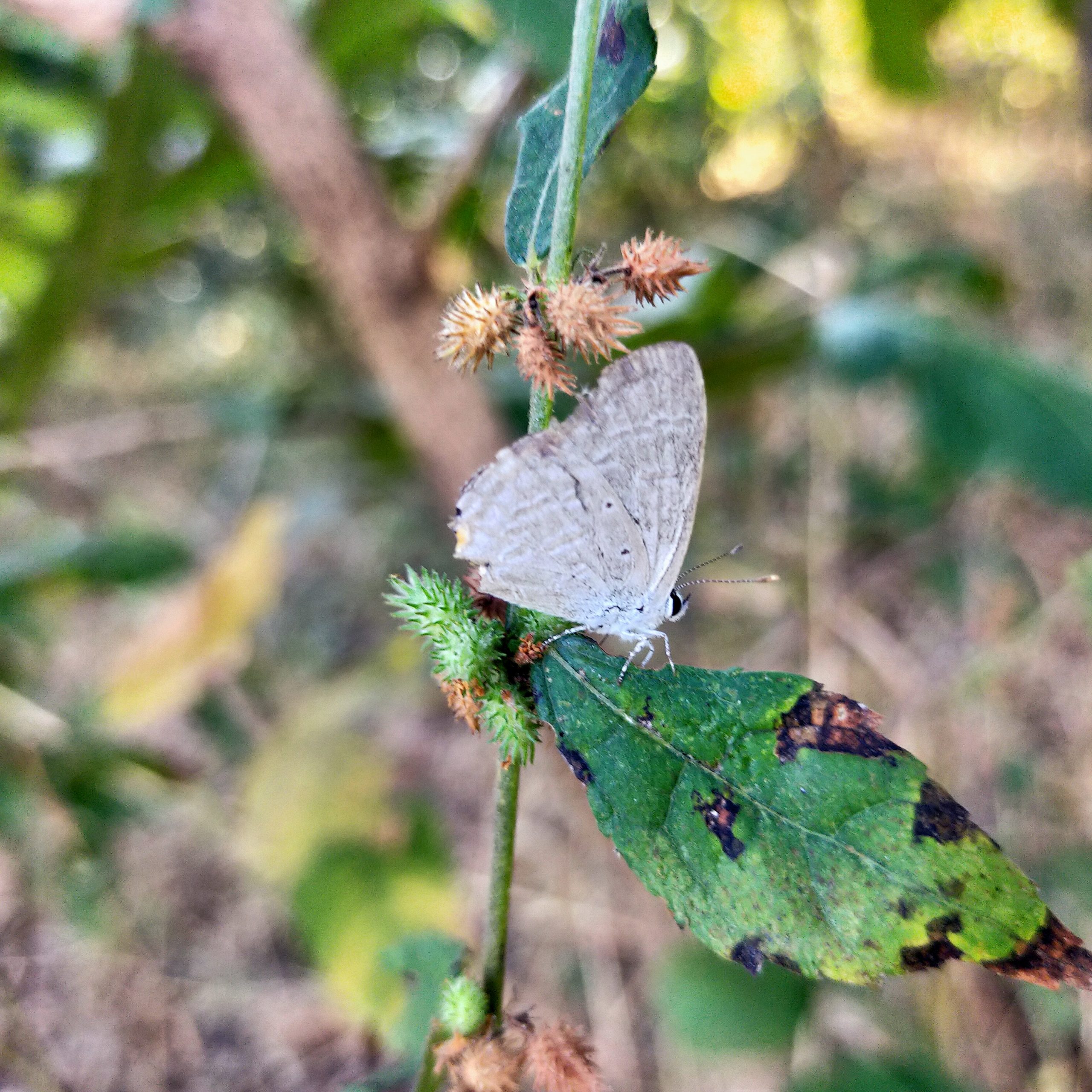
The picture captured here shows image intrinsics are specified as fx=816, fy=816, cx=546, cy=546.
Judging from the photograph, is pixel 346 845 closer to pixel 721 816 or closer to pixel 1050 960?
pixel 721 816

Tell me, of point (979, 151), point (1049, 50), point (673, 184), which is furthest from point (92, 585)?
point (1049, 50)

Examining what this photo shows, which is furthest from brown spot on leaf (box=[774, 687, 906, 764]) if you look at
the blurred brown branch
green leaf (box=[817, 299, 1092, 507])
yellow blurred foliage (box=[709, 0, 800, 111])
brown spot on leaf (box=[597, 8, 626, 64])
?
yellow blurred foliage (box=[709, 0, 800, 111])

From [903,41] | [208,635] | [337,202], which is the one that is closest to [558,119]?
[337,202]

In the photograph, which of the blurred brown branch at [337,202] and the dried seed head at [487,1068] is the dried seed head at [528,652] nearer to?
the dried seed head at [487,1068]

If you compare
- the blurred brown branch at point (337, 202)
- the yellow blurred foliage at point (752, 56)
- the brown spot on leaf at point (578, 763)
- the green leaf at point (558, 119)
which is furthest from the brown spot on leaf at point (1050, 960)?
the yellow blurred foliage at point (752, 56)

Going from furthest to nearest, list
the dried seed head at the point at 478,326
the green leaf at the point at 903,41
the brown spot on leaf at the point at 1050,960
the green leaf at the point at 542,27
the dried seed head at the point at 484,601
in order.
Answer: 1. the green leaf at the point at 903,41
2. the green leaf at the point at 542,27
3. the dried seed head at the point at 484,601
4. the dried seed head at the point at 478,326
5. the brown spot on leaf at the point at 1050,960

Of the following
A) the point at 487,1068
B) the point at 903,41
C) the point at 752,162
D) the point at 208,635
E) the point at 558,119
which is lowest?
the point at 487,1068
